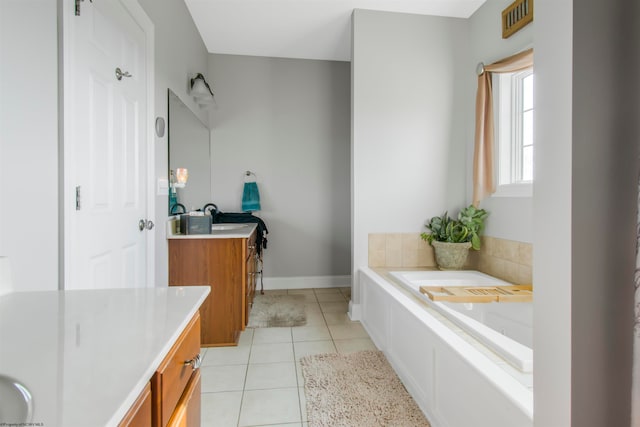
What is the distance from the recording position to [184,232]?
7.82ft

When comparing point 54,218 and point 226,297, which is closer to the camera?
point 54,218

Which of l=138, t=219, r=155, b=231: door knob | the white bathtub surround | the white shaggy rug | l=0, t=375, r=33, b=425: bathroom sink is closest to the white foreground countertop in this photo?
l=0, t=375, r=33, b=425: bathroom sink

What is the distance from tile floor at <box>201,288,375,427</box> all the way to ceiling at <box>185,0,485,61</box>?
269 centimetres

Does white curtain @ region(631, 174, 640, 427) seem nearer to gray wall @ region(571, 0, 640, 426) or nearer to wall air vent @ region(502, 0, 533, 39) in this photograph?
gray wall @ region(571, 0, 640, 426)

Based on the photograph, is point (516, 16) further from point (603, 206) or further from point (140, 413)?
point (140, 413)

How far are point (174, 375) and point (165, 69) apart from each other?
2162 millimetres

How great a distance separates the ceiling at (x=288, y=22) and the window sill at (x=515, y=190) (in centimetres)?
157

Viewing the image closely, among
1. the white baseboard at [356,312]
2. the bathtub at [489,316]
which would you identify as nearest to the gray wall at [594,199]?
the bathtub at [489,316]

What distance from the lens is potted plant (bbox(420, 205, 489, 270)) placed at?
273 cm

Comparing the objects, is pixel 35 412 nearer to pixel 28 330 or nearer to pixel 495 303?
pixel 28 330

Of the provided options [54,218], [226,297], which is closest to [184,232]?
[226,297]

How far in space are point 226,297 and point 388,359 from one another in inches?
47.4

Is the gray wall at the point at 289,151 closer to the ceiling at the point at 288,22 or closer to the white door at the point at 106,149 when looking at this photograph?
the ceiling at the point at 288,22

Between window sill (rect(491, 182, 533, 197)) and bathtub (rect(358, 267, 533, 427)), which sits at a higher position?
window sill (rect(491, 182, 533, 197))
